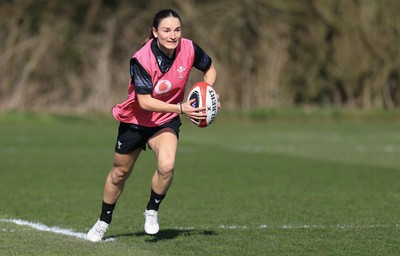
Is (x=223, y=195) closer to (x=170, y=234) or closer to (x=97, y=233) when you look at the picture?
(x=170, y=234)

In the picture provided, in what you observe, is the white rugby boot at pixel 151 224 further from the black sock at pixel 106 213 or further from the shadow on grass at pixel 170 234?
the black sock at pixel 106 213

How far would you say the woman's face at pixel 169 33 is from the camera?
8.25 meters

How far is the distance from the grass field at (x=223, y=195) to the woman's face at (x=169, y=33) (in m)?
1.66

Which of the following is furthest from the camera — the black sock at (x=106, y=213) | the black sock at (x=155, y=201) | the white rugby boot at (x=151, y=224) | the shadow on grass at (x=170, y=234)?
the shadow on grass at (x=170, y=234)

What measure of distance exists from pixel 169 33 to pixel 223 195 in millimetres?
4985

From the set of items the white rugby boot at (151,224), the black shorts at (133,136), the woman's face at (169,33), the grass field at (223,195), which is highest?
the woman's face at (169,33)

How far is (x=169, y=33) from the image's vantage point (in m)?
8.27

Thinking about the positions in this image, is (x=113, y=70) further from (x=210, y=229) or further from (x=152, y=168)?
(x=210, y=229)

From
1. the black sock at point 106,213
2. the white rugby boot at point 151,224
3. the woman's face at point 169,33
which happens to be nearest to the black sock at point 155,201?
the white rugby boot at point 151,224

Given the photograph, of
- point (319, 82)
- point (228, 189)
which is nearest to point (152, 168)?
point (228, 189)

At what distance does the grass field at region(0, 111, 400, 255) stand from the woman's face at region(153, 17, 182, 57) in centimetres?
166

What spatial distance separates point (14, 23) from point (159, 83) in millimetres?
25149

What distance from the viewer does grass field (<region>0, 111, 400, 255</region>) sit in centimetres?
836

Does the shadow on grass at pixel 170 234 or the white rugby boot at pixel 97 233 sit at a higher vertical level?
the white rugby boot at pixel 97 233
